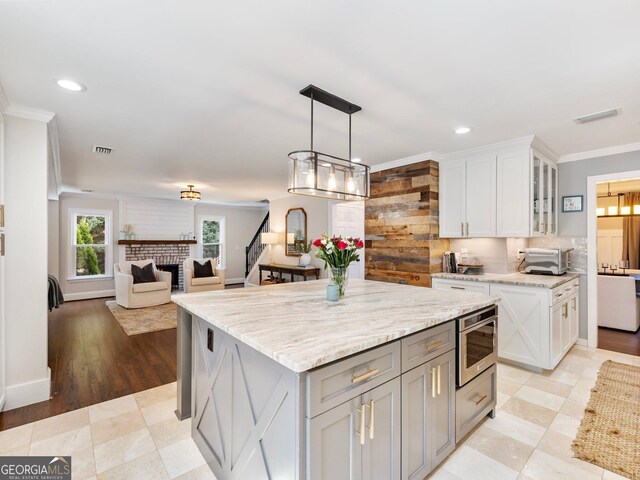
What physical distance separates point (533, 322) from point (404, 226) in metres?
1.79

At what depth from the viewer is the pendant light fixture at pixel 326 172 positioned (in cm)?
Answer: 227

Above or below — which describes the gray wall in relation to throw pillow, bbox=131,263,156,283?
above

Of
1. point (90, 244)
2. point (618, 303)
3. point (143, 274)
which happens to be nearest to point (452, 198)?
point (618, 303)

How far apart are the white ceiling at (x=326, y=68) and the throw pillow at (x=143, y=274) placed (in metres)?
3.56

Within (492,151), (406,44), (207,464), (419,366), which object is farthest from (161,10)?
(492,151)

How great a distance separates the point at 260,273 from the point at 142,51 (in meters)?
6.22

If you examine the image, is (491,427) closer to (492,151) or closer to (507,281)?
(507,281)

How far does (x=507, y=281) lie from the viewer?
3.40 metres

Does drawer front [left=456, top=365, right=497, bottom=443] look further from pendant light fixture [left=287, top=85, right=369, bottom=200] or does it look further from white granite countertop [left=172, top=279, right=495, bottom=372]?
pendant light fixture [left=287, top=85, right=369, bottom=200]

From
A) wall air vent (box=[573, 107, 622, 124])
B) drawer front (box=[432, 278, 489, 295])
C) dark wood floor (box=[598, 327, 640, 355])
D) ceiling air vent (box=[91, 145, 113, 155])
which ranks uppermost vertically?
ceiling air vent (box=[91, 145, 113, 155])

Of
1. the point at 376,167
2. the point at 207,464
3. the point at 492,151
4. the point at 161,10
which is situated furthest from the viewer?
the point at 376,167

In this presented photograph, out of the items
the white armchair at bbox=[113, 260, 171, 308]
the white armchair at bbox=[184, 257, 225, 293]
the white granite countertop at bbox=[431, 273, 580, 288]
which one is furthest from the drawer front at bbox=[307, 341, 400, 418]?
the white armchair at bbox=[184, 257, 225, 293]

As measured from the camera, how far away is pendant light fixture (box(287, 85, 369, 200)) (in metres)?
2.27

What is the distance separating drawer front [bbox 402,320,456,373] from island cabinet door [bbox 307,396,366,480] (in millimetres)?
397
